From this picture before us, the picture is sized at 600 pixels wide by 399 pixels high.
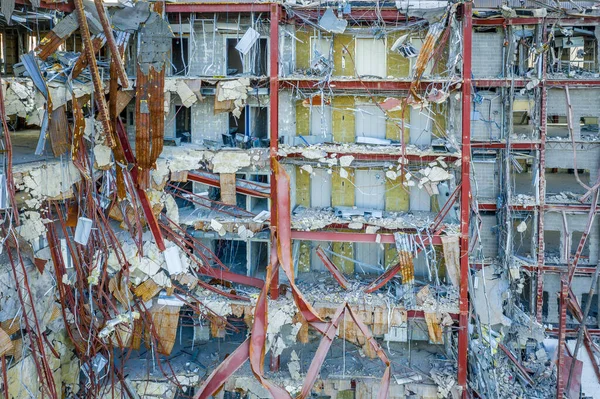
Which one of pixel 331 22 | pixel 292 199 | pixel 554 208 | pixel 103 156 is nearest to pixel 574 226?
pixel 554 208

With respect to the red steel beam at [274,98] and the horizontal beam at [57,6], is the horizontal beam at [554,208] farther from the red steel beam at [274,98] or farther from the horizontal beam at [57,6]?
the horizontal beam at [57,6]

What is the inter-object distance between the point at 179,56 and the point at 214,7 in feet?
7.78

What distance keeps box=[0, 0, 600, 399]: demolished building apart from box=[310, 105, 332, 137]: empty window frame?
7 centimetres

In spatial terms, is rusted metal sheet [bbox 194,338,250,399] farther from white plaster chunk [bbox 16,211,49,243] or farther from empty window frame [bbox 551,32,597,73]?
empty window frame [bbox 551,32,597,73]

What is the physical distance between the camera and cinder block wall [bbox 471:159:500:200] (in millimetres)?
19281

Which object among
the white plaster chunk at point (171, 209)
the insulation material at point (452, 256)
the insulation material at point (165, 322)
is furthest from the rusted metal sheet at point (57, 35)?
the insulation material at point (452, 256)

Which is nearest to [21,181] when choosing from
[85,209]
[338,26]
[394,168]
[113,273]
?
[85,209]

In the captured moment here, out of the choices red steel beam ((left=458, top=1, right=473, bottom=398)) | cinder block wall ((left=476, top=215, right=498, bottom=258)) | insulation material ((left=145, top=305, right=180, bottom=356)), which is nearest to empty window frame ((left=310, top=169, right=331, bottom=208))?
red steel beam ((left=458, top=1, right=473, bottom=398))

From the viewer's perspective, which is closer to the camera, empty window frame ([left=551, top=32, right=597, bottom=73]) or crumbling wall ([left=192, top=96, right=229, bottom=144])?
crumbling wall ([left=192, top=96, right=229, bottom=144])

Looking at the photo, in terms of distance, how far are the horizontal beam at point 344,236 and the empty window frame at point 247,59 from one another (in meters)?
5.10

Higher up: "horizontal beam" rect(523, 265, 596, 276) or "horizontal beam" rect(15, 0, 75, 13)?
"horizontal beam" rect(15, 0, 75, 13)

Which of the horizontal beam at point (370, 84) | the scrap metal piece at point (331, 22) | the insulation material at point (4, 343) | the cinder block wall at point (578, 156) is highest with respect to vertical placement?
the scrap metal piece at point (331, 22)

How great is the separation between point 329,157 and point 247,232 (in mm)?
3218

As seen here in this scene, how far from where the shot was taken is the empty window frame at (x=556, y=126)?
20141 millimetres
